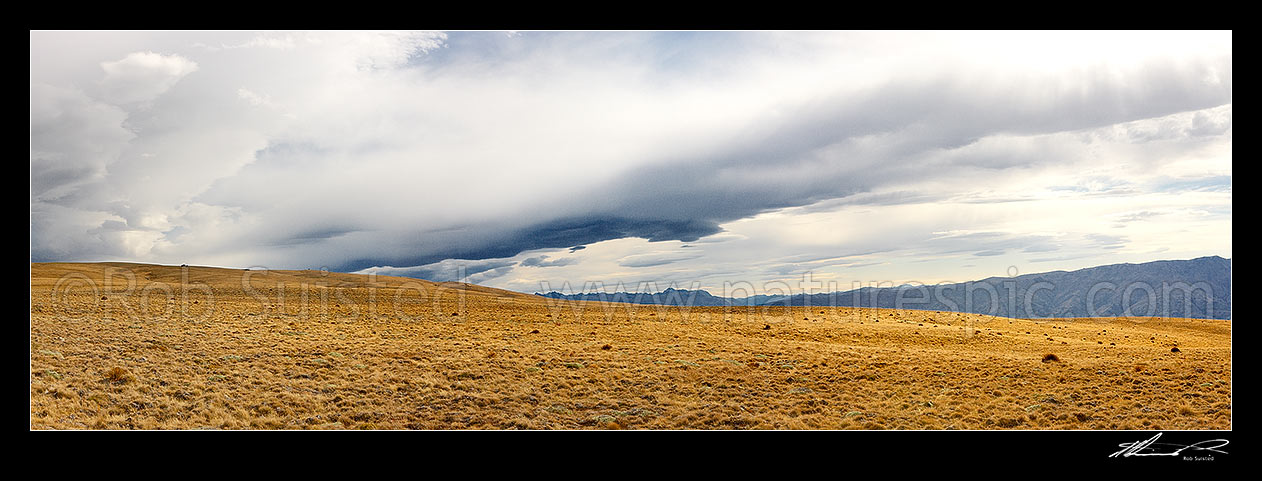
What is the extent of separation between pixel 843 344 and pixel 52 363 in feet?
104
